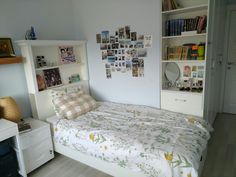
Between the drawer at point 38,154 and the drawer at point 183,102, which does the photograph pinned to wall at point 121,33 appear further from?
the drawer at point 38,154

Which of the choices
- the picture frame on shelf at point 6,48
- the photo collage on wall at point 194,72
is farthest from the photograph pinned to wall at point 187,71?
the picture frame on shelf at point 6,48

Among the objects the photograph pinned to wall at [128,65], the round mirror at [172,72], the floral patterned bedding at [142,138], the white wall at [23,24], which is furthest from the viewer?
the photograph pinned to wall at [128,65]

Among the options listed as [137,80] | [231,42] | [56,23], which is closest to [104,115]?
[137,80]

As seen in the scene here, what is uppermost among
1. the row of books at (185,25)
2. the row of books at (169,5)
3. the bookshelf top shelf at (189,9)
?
the row of books at (169,5)

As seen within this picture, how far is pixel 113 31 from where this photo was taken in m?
2.91

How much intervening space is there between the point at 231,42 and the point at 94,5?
2.60 metres

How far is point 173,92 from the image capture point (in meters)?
2.50

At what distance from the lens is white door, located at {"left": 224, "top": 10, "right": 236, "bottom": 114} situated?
11.2 ft

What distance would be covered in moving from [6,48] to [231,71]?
3.84m

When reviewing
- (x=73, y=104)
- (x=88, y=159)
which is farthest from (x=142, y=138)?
(x=73, y=104)

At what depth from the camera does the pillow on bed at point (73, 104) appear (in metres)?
2.53

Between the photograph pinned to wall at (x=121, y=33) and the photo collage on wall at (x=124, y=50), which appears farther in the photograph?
the photograph pinned to wall at (x=121, y=33)

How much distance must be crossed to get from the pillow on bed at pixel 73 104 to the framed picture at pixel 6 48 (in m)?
0.81

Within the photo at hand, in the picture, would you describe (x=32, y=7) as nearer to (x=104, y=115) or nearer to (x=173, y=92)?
(x=104, y=115)
